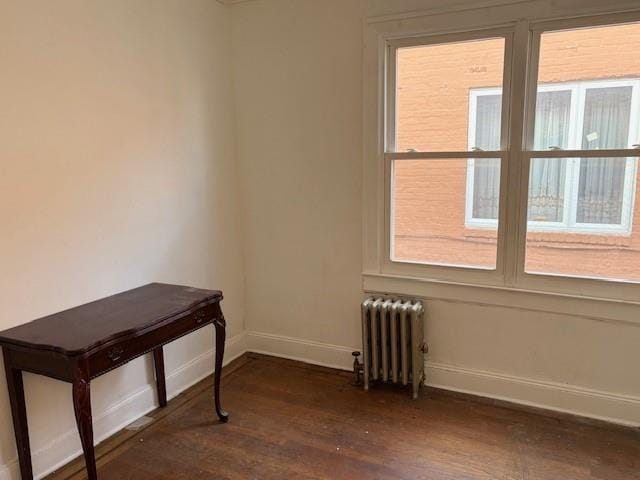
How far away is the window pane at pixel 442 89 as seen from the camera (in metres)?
2.71

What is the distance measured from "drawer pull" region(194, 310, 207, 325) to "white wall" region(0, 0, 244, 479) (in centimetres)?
51

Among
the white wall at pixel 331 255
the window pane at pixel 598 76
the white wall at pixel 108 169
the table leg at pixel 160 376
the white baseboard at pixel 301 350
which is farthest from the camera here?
the white baseboard at pixel 301 350

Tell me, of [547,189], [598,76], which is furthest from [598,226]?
[598,76]

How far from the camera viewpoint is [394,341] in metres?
2.91

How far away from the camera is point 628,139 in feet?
8.07

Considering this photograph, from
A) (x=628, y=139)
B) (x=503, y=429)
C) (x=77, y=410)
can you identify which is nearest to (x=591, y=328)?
(x=503, y=429)

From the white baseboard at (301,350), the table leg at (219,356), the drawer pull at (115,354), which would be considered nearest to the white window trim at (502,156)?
the white baseboard at (301,350)

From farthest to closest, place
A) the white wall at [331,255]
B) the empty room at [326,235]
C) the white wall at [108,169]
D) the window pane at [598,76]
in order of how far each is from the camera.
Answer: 1. the white wall at [331,255]
2. the window pane at [598,76]
3. the empty room at [326,235]
4. the white wall at [108,169]

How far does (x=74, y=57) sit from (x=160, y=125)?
606 mm

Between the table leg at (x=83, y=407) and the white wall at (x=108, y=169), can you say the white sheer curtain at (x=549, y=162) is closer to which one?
the white wall at (x=108, y=169)

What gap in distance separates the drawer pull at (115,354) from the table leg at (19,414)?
443 mm

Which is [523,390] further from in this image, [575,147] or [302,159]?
[302,159]

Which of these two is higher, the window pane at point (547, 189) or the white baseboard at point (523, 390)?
the window pane at point (547, 189)

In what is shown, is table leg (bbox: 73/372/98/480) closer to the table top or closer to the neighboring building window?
the table top
